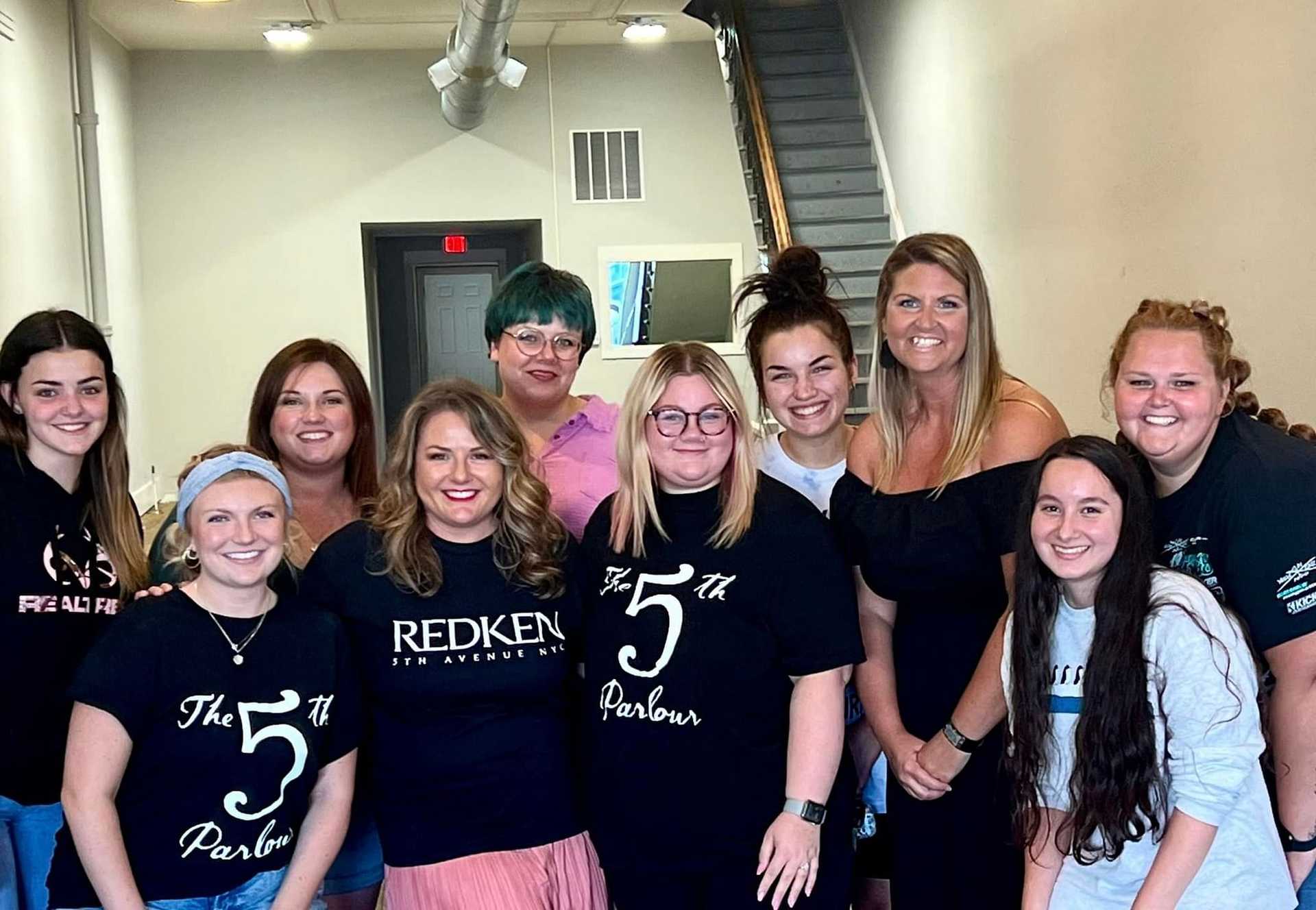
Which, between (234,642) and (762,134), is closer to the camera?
(234,642)

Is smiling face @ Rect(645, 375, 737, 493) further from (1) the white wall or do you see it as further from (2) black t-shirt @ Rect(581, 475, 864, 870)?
(1) the white wall

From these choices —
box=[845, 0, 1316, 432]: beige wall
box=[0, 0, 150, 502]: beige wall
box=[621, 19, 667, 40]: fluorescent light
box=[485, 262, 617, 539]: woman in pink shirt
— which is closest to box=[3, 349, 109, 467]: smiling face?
box=[485, 262, 617, 539]: woman in pink shirt

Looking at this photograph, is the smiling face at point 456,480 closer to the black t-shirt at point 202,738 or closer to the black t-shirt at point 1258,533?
the black t-shirt at point 202,738

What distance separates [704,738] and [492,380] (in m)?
9.80

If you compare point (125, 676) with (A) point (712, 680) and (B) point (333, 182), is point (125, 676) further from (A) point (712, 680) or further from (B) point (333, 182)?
(B) point (333, 182)

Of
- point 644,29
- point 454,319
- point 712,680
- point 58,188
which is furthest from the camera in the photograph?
point 454,319

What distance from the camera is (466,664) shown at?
2289 mm

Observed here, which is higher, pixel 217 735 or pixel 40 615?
pixel 40 615

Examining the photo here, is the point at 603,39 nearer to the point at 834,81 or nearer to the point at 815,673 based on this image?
the point at 834,81

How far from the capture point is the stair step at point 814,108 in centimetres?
955

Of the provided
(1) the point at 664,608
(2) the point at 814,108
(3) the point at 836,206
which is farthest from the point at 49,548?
(2) the point at 814,108

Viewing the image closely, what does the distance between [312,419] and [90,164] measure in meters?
7.17

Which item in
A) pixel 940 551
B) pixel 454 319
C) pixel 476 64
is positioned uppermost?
pixel 476 64

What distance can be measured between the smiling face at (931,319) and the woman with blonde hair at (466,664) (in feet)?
2.49
